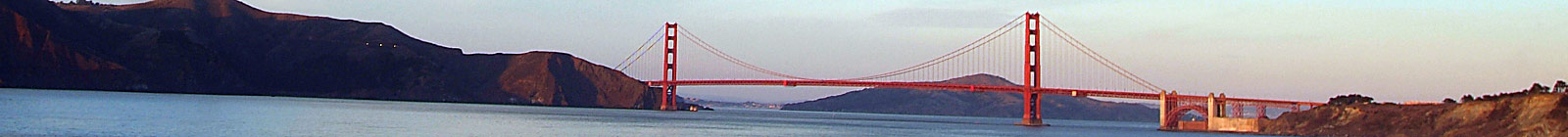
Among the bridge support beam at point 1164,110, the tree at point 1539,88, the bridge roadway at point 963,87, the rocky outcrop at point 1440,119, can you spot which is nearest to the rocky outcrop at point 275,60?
the bridge roadway at point 963,87

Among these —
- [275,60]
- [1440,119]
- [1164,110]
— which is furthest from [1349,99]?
[275,60]

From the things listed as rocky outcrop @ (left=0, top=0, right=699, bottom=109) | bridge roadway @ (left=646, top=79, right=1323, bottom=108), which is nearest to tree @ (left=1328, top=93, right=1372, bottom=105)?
bridge roadway @ (left=646, top=79, right=1323, bottom=108)

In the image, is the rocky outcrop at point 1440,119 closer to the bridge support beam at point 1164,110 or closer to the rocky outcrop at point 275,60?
the bridge support beam at point 1164,110

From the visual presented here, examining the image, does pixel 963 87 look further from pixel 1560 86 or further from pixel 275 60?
pixel 275 60

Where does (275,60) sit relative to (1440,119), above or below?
above

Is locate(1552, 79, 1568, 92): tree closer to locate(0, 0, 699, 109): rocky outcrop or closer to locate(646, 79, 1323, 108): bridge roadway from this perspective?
locate(646, 79, 1323, 108): bridge roadway

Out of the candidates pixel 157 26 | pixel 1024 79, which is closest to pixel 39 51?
pixel 157 26
